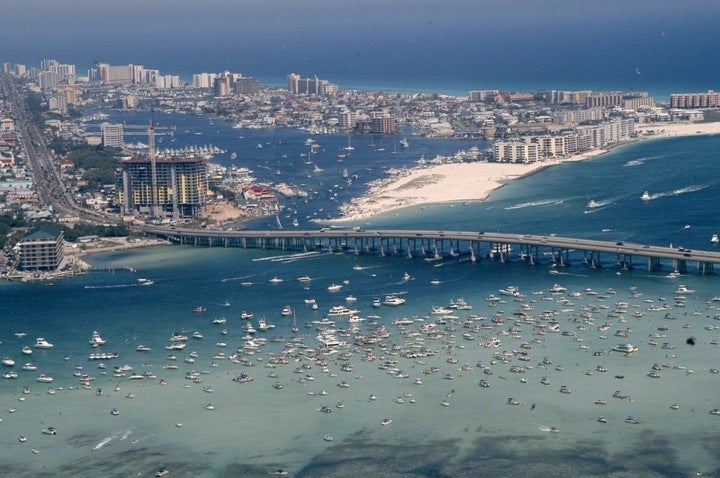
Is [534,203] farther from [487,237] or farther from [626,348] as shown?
[626,348]

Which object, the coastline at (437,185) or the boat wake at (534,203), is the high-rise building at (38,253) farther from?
the boat wake at (534,203)

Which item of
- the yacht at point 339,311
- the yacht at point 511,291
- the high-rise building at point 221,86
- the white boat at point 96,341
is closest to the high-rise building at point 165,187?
the yacht at point 339,311

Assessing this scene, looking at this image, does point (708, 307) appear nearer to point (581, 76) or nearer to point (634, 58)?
point (581, 76)

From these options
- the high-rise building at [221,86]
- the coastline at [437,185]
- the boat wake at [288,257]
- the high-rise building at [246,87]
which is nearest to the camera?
the boat wake at [288,257]

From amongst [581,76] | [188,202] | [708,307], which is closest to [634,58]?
[581,76]

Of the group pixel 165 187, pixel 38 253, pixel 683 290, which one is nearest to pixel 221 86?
pixel 165 187
